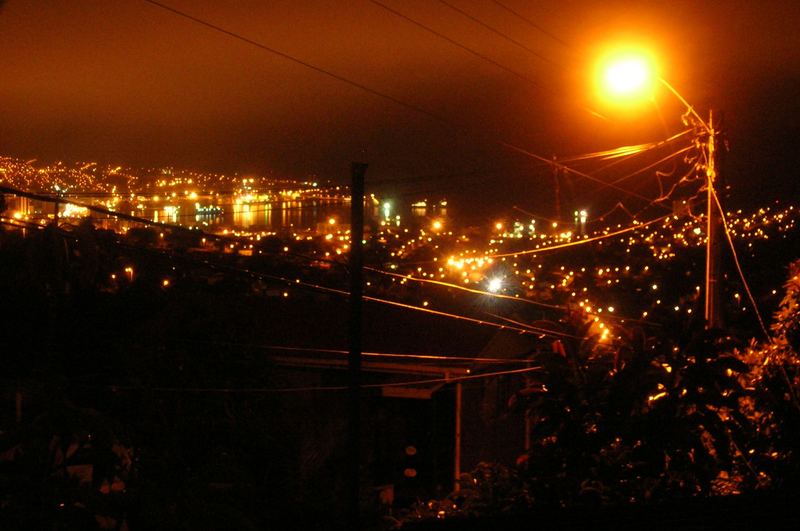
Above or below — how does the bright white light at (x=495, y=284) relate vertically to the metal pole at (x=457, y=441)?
above

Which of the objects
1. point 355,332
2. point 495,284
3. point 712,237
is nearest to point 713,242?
point 712,237

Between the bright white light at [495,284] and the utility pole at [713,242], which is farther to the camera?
the bright white light at [495,284]

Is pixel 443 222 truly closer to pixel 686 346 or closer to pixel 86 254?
pixel 686 346

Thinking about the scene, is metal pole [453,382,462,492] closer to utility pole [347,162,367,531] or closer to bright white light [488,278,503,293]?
bright white light [488,278,503,293]

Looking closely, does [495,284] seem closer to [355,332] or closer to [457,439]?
[457,439]

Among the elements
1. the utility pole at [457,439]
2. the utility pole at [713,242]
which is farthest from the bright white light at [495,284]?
the utility pole at [713,242]

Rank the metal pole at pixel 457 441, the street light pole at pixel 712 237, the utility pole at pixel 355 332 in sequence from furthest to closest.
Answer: the metal pole at pixel 457 441
the street light pole at pixel 712 237
the utility pole at pixel 355 332

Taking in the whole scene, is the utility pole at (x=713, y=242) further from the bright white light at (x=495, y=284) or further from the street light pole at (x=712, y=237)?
the bright white light at (x=495, y=284)

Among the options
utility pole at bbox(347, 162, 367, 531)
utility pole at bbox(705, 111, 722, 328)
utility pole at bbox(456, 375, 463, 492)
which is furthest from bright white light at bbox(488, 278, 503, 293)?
utility pole at bbox(347, 162, 367, 531)
